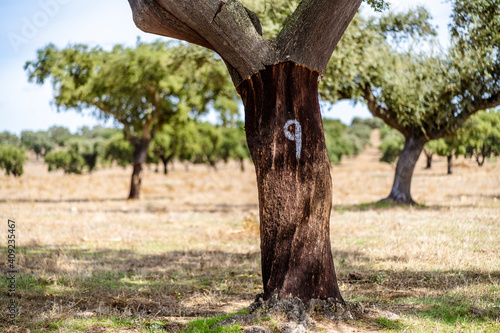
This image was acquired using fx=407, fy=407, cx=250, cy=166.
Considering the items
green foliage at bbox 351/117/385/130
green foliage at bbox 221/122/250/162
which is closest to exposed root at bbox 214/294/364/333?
green foliage at bbox 221/122/250/162

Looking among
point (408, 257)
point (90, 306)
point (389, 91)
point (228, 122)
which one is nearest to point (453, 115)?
point (389, 91)

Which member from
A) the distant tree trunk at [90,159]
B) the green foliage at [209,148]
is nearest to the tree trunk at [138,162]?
the green foliage at [209,148]

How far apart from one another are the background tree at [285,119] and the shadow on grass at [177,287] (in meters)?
1.22

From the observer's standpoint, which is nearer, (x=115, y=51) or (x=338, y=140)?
(x=115, y=51)

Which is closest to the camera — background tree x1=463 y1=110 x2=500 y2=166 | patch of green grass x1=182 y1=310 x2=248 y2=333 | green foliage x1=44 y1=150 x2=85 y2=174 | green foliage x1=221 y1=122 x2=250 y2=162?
patch of green grass x1=182 y1=310 x2=248 y2=333

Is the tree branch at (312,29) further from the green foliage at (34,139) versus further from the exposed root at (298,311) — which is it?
the green foliage at (34,139)

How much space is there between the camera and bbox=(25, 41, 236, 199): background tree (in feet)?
68.1

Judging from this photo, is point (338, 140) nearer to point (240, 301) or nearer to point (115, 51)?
point (115, 51)

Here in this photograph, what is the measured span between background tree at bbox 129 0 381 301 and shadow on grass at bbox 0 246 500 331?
1217 mm

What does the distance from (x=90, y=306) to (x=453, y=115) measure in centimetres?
1496

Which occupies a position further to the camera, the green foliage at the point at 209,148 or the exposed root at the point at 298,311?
the green foliage at the point at 209,148

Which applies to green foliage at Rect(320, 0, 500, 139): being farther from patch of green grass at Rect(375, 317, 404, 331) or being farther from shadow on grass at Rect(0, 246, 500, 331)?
patch of green grass at Rect(375, 317, 404, 331)

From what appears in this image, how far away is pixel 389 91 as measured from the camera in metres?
15.7

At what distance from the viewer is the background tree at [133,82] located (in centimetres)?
2075
